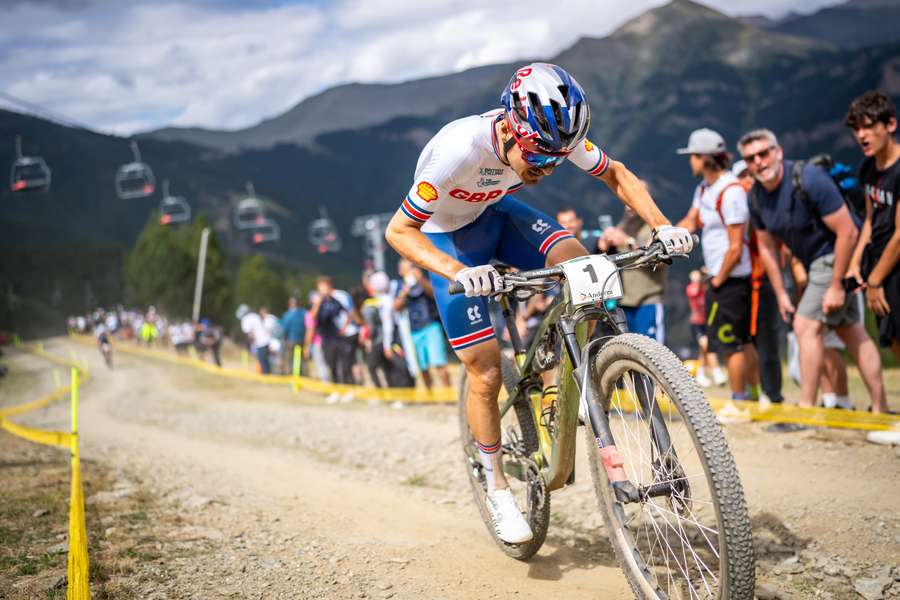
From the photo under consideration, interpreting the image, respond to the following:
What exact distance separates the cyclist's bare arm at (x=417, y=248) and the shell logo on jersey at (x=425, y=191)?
0.14 m

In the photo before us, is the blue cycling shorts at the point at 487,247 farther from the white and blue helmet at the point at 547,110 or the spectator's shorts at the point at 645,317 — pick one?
the spectator's shorts at the point at 645,317

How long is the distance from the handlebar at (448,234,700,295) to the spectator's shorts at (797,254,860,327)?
3.47m

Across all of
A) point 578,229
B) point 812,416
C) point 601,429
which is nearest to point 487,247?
point 601,429

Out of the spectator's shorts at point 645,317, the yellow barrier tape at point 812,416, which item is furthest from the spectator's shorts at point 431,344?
the yellow barrier tape at point 812,416

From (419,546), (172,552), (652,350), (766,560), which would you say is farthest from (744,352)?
(172,552)

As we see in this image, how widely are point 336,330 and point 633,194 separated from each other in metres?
11.4

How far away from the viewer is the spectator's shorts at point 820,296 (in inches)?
255

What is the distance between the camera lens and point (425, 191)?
4.04 meters

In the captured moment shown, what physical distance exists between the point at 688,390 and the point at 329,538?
2975mm

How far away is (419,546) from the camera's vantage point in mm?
4871

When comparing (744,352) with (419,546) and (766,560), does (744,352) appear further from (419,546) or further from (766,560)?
(419,546)

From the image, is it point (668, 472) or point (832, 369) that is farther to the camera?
point (832, 369)

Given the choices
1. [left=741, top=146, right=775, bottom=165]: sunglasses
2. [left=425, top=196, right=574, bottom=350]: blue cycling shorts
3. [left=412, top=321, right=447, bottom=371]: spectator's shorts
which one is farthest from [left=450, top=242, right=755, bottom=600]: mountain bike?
[left=412, top=321, right=447, bottom=371]: spectator's shorts

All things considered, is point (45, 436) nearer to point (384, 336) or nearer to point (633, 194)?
point (384, 336)
